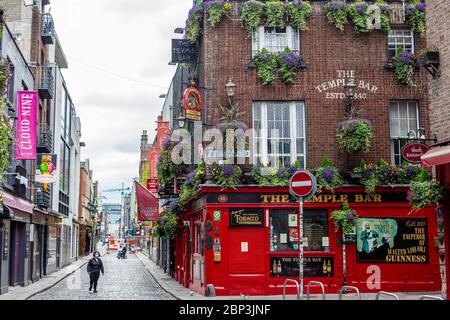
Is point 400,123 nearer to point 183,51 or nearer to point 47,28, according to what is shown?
point 183,51

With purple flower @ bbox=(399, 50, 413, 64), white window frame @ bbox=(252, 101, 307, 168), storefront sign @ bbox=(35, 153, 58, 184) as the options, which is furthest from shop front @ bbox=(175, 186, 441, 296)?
storefront sign @ bbox=(35, 153, 58, 184)

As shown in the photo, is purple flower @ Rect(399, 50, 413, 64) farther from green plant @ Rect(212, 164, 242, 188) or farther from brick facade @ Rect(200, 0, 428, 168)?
green plant @ Rect(212, 164, 242, 188)

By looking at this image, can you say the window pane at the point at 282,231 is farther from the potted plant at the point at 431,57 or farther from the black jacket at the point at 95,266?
the potted plant at the point at 431,57

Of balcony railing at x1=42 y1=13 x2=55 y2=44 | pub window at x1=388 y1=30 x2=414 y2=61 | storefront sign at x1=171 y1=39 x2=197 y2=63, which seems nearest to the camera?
pub window at x1=388 y1=30 x2=414 y2=61

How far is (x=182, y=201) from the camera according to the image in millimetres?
25125

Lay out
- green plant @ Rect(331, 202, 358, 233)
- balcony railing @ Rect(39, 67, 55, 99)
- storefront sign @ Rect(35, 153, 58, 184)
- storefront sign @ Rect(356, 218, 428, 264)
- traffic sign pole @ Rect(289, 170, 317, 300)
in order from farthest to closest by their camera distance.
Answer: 1. balcony railing @ Rect(39, 67, 55, 99)
2. storefront sign @ Rect(35, 153, 58, 184)
3. storefront sign @ Rect(356, 218, 428, 264)
4. green plant @ Rect(331, 202, 358, 233)
5. traffic sign pole @ Rect(289, 170, 317, 300)

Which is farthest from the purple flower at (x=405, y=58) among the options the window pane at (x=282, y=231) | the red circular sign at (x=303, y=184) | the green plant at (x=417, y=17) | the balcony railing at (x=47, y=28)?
the balcony railing at (x=47, y=28)

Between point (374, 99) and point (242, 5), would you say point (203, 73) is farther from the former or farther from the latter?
point (374, 99)

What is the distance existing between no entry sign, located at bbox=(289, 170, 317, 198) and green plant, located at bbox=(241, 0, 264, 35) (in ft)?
35.2

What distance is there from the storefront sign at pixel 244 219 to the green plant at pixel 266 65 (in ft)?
15.3

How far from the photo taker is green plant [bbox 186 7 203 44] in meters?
22.7

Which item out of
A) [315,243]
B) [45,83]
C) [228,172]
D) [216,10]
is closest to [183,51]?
[216,10]
